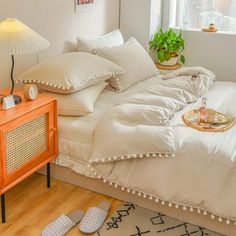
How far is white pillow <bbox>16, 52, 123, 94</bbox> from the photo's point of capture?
2520 millimetres

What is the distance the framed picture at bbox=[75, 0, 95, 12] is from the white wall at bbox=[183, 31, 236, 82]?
1089mm

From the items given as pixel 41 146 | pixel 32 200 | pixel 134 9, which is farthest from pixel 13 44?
pixel 134 9

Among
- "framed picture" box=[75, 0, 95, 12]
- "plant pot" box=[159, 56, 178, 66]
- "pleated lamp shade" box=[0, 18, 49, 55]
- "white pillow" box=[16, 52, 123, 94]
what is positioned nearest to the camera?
"pleated lamp shade" box=[0, 18, 49, 55]

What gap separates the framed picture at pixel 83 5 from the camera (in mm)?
3280

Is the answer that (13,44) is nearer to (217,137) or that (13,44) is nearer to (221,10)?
(217,137)

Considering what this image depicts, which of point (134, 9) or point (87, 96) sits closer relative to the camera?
point (87, 96)

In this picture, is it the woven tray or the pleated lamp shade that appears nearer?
the pleated lamp shade

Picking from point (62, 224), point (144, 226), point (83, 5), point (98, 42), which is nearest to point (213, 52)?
point (98, 42)

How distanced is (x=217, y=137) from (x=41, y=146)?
105 centimetres

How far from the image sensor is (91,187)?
8.20 ft

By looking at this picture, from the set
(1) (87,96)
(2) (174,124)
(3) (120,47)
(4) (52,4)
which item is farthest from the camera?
(3) (120,47)

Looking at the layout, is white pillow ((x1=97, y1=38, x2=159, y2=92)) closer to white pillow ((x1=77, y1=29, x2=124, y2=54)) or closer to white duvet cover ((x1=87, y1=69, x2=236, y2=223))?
white pillow ((x1=77, y1=29, x2=124, y2=54))

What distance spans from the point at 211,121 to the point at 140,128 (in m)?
0.53

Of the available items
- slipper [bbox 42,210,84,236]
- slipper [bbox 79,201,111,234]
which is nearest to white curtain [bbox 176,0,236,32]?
slipper [bbox 79,201,111,234]
